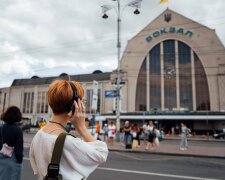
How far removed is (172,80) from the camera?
154 feet

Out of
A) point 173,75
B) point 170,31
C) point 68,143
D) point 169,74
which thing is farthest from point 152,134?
point 170,31

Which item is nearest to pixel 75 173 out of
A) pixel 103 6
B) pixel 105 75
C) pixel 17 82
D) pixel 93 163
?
pixel 93 163

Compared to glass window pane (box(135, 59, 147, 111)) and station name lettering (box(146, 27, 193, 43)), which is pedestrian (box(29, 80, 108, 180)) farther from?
station name lettering (box(146, 27, 193, 43))

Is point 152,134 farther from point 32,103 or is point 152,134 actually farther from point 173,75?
point 32,103

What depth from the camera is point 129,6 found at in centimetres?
1931

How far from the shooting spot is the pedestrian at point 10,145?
350 cm

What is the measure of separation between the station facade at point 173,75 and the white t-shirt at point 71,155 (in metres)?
41.5

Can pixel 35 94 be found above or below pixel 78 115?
above

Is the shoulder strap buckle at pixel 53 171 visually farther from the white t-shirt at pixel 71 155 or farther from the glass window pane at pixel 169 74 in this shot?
the glass window pane at pixel 169 74

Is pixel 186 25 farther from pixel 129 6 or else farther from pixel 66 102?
pixel 66 102

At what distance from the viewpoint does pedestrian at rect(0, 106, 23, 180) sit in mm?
3496

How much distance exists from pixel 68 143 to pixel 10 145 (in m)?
2.60

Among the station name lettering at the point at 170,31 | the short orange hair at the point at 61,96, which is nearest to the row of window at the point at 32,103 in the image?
the station name lettering at the point at 170,31

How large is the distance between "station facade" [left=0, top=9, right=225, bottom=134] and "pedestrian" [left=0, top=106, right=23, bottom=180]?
131 ft
